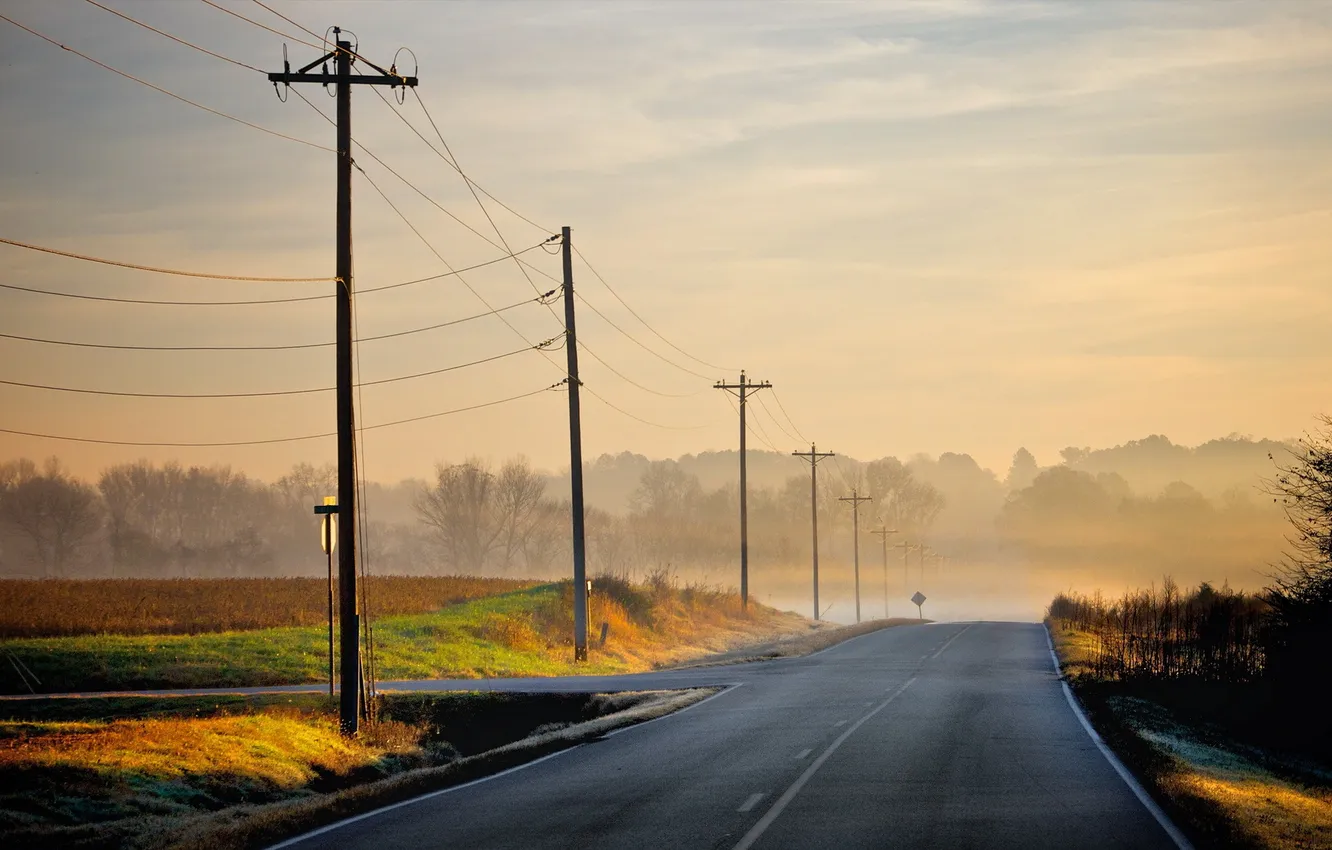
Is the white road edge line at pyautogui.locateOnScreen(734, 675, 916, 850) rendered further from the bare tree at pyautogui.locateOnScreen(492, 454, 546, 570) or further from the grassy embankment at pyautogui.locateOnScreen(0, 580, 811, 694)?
the bare tree at pyautogui.locateOnScreen(492, 454, 546, 570)

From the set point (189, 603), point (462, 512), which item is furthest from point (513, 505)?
point (189, 603)

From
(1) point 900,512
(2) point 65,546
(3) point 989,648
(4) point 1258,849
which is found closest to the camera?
(4) point 1258,849

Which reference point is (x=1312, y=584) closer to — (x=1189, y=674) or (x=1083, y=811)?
(x=1189, y=674)

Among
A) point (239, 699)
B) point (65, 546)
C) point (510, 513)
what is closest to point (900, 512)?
point (510, 513)

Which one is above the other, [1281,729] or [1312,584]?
[1312,584]

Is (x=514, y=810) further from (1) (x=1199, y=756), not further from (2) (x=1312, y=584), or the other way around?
(2) (x=1312, y=584)

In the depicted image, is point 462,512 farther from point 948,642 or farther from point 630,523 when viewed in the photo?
point 948,642

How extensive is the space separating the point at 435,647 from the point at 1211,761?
26.2 metres

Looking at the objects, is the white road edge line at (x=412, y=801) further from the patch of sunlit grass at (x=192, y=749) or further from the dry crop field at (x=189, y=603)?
the dry crop field at (x=189, y=603)

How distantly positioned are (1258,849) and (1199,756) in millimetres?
8404

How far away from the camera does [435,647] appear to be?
134 feet

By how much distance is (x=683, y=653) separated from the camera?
172 ft

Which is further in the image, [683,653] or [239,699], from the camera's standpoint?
[683,653]

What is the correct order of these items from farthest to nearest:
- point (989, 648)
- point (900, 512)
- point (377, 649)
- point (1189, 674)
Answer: point (900, 512) < point (989, 648) < point (377, 649) < point (1189, 674)
